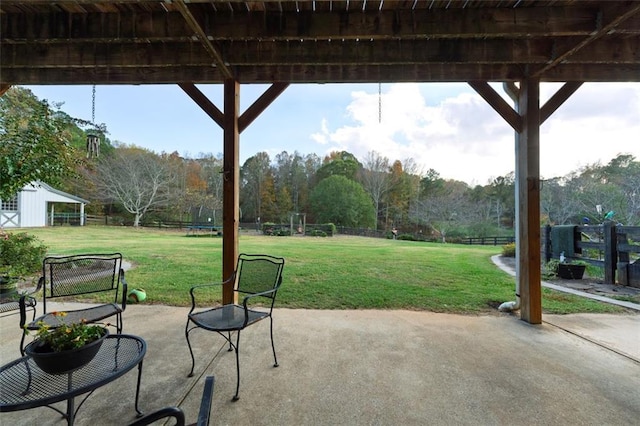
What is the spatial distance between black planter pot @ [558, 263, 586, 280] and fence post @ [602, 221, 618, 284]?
336mm

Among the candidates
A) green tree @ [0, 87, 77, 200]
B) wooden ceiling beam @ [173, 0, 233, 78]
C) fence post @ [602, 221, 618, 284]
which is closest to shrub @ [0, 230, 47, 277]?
green tree @ [0, 87, 77, 200]

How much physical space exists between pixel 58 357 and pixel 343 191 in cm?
2123

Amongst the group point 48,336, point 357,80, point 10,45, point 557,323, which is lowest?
point 557,323

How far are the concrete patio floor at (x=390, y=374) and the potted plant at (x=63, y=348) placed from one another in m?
0.53

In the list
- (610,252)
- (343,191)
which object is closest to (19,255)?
(610,252)

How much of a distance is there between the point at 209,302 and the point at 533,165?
3.89 m

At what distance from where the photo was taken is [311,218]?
23891mm

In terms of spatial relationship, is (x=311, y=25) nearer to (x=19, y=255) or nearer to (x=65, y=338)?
(x=65, y=338)

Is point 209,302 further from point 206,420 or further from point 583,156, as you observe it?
point 583,156

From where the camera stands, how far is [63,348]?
108cm

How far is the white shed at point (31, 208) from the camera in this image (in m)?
13.0

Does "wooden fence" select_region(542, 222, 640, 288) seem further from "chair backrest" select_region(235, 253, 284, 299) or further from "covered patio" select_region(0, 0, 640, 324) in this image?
"chair backrest" select_region(235, 253, 284, 299)

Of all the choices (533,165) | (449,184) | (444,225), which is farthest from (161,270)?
(449,184)

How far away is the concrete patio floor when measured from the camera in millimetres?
1436
